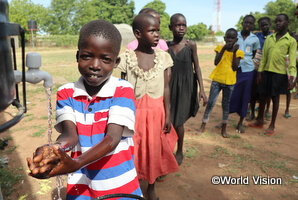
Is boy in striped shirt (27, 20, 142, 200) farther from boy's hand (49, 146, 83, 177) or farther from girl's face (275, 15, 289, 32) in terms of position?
girl's face (275, 15, 289, 32)

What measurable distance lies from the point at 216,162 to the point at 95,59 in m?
2.73

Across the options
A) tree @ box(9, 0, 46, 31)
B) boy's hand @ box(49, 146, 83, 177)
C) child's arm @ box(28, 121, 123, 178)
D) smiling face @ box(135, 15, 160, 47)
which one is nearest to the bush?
tree @ box(9, 0, 46, 31)

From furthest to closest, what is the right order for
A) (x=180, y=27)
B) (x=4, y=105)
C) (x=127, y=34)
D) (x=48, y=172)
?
(x=127, y=34)
(x=180, y=27)
(x=4, y=105)
(x=48, y=172)

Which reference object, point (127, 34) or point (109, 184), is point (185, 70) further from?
point (127, 34)

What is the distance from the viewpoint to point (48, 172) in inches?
34.8

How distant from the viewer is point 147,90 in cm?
242

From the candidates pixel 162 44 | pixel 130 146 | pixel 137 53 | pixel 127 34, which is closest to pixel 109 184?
pixel 130 146

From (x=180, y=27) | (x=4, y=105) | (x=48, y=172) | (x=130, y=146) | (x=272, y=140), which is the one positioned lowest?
(x=272, y=140)

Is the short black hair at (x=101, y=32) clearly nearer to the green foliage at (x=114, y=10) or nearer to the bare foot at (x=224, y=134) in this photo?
the bare foot at (x=224, y=134)

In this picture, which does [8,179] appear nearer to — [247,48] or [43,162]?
[43,162]

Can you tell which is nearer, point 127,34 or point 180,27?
point 180,27

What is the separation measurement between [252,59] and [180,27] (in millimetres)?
2225

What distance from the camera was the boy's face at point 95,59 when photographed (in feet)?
4.23

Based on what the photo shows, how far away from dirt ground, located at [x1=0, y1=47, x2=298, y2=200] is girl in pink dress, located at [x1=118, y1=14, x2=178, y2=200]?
59cm
